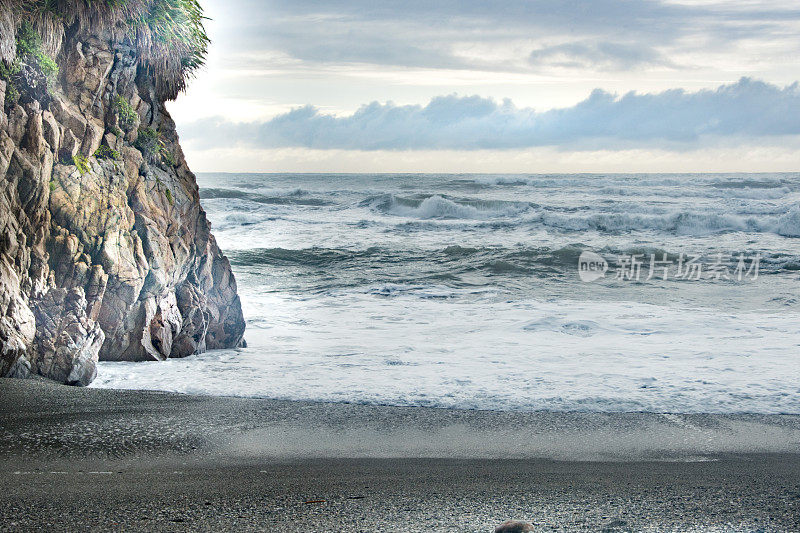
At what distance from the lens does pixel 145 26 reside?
7.04 m

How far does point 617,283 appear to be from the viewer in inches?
593

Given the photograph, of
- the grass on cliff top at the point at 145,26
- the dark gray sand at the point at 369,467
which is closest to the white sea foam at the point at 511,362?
the dark gray sand at the point at 369,467

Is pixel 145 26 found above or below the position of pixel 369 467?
above

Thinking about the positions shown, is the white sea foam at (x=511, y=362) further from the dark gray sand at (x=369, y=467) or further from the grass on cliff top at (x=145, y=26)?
the grass on cliff top at (x=145, y=26)

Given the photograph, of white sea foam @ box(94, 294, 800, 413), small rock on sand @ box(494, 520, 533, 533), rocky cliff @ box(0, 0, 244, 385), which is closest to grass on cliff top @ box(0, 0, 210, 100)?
rocky cliff @ box(0, 0, 244, 385)

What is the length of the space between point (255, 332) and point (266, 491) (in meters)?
5.85

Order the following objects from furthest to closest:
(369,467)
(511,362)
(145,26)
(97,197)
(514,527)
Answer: (511,362) < (145,26) < (97,197) < (369,467) < (514,527)

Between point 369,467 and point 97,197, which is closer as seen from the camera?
point 369,467

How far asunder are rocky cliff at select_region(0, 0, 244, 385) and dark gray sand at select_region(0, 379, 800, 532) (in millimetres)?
865

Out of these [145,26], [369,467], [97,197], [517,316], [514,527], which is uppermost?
[145,26]

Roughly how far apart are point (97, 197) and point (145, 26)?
6.47 feet

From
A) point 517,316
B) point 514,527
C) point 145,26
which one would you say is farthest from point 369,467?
point 517,316

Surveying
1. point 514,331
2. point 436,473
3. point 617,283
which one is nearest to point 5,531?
point 436,473

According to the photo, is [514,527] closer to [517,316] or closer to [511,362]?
[511,362]
